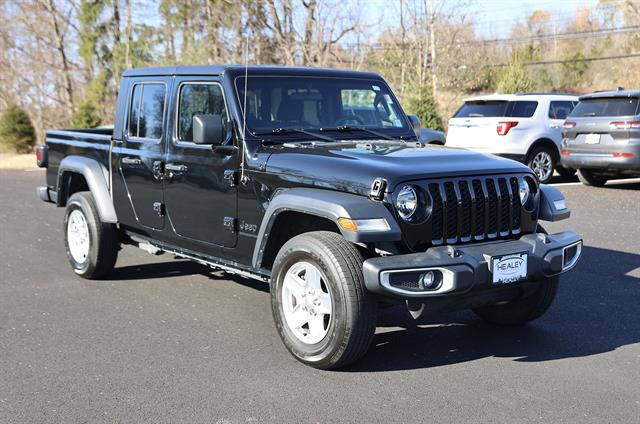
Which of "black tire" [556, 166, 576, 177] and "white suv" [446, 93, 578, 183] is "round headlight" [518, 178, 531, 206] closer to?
"white suv" [446, 93, 578, 183]

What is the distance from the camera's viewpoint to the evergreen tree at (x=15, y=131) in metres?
25.4

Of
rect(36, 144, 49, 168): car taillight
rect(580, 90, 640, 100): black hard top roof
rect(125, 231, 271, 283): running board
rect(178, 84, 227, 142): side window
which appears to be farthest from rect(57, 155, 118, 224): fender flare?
rect(580, 90, 640, 100): black hard top roof

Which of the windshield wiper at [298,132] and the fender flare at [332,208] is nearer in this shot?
the fender flare at [332,208]

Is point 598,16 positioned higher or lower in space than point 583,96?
higher

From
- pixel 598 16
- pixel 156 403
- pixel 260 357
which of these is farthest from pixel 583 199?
pixel 598 16

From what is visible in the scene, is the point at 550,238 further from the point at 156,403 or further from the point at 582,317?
the point at 156,403

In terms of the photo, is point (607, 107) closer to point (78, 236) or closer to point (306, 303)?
point (78, 236)

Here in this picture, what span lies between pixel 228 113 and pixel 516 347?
265 centimetres

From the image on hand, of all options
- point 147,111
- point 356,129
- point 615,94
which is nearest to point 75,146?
point 147,111

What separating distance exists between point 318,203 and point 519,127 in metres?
11.0

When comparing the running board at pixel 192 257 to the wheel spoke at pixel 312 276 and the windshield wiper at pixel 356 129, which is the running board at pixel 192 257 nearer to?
the wheel spoke at pixel 312 276

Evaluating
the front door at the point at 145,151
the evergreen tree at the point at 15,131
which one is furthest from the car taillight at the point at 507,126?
the evergreen tree at the point at 15,131

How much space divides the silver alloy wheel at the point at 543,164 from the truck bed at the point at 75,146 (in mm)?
9522

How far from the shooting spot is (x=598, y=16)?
53.8 metres
